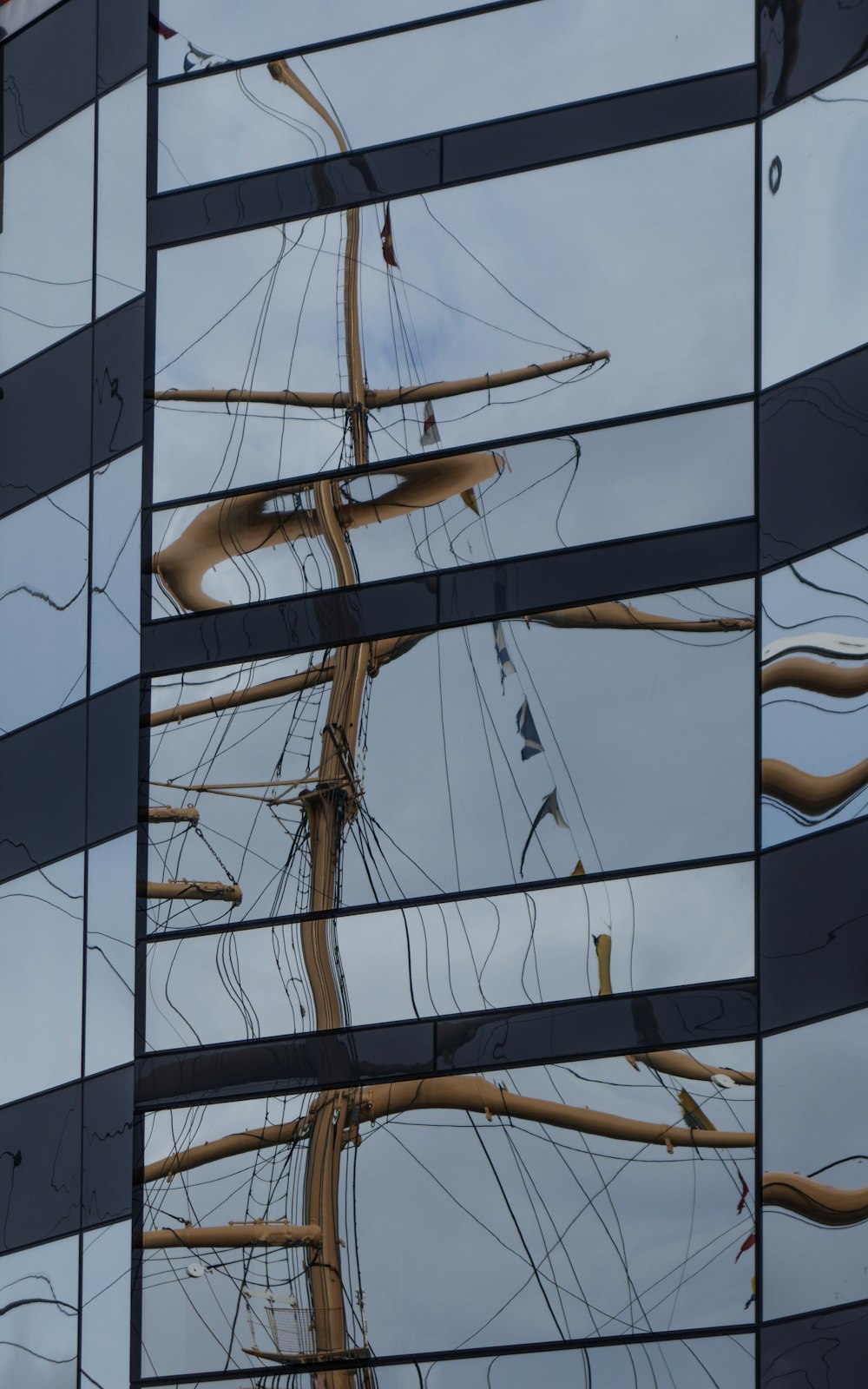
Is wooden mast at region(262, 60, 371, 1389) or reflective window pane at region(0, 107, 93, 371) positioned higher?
reflective window pane at region(0, 107, 93, 371)

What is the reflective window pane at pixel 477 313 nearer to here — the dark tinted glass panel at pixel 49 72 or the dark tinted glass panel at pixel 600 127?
the dark tinted glass panel at pixel 600 127

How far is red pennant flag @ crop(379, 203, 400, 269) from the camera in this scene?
63.6 feet

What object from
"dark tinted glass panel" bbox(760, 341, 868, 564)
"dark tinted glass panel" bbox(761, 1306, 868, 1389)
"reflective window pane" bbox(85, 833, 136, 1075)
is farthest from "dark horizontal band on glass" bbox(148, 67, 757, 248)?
"dark tinted glass panel" bbox(761, 1306, 868, 1389)

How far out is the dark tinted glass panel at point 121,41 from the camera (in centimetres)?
2088

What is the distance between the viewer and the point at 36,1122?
18.8 m

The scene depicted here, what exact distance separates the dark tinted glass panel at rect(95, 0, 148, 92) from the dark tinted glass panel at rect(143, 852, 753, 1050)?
9.74 meters

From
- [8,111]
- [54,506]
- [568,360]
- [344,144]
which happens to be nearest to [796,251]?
[568,360]

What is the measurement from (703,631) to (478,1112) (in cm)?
480

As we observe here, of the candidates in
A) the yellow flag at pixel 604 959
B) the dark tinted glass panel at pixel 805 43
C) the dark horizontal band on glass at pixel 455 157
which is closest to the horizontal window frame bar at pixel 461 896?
the yellow flag at pixel 604 959

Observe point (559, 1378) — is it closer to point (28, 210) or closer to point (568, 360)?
point (568, 360)

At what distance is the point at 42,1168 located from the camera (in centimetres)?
1866

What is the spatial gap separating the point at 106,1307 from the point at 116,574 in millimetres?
7283

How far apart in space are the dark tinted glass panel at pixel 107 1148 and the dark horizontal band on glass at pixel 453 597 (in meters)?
4.16

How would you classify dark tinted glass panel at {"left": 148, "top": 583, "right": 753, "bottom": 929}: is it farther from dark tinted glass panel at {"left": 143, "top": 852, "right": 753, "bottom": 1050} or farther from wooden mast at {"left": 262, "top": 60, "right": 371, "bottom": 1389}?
dark tinted glass panel at {"left": 143, "top": 852, "right": 753, "bottom": 1050}
